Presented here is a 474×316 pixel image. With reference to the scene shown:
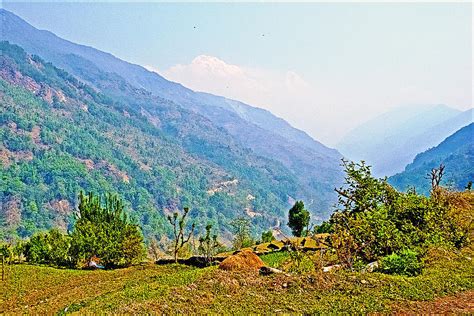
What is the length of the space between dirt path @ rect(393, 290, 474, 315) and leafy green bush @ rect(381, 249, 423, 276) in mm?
2328

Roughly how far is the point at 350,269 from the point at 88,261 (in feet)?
73.5

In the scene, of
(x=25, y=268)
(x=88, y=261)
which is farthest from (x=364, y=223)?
(x=88, y=261)

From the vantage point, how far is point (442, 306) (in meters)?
10.2

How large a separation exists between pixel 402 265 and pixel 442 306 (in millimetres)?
3118

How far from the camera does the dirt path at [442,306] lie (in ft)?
32.1

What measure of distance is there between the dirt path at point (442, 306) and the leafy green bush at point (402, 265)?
7.64 ft

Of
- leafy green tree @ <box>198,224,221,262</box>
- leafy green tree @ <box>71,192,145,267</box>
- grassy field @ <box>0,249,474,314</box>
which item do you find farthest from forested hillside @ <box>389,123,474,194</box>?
grassy field @ <box>0,249,474,314</box>

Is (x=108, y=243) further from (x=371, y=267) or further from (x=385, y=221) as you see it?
(x=371, y=267)

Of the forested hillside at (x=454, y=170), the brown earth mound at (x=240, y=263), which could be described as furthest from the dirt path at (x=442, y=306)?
the forested hillside at (x=454, y=170)

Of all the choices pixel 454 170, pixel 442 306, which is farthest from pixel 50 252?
pixel 454 170

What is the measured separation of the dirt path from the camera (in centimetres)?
980

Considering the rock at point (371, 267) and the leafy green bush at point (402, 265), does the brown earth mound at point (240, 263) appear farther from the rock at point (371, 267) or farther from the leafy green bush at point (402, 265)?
the leafy green bush at point (402, 265)

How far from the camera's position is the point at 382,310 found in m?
9.72

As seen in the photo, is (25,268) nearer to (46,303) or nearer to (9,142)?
(46,303)
